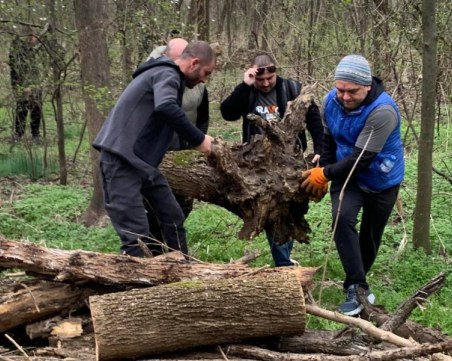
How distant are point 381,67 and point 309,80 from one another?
954 millimetres

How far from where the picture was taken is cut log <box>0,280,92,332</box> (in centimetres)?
377

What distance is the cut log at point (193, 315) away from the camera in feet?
11.2

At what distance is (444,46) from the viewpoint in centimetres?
771

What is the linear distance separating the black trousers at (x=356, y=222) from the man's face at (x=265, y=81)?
109 cm

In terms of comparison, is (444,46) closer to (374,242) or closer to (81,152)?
(374,242)

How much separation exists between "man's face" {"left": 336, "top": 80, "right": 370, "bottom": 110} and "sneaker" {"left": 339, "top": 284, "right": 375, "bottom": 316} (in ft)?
4.44

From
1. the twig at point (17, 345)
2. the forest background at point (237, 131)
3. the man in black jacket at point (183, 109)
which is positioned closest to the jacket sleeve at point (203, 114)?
the man in black jacket at point (183, 109)

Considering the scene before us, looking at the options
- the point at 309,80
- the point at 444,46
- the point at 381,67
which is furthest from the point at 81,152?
the point at 444,46

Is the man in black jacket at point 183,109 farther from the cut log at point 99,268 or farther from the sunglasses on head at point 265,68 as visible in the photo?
the cut log at point 99,268

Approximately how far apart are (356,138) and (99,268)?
219 centimetres

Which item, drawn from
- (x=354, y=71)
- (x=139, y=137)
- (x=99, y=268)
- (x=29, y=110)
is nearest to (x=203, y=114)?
(x=139, y=137)

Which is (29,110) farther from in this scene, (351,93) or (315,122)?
(351,93)

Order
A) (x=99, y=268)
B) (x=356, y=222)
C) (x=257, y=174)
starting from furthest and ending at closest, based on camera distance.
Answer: (x=257, y=174) < (x=356, y=222) < (x=99, y=268)

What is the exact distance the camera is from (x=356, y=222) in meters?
5.03
